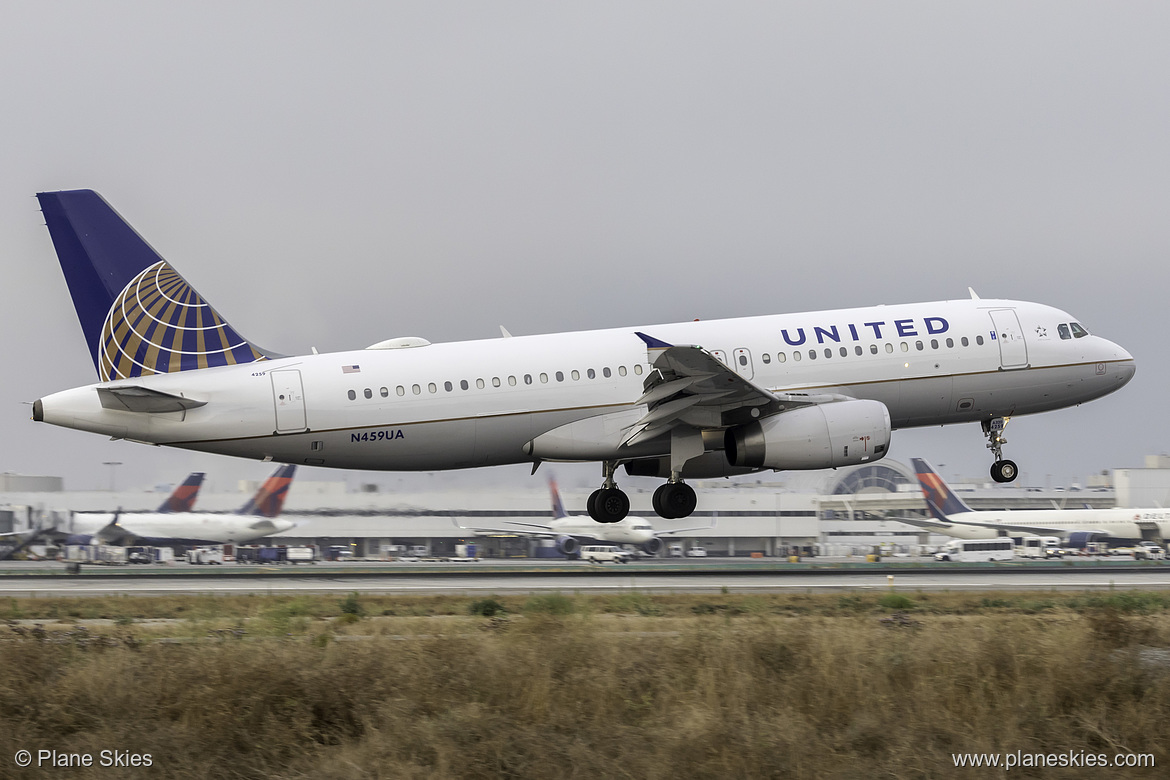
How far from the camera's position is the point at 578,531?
64.6m

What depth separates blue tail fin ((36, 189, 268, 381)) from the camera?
28.1 meters

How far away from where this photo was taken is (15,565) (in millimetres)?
54125

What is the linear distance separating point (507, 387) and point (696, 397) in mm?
4644

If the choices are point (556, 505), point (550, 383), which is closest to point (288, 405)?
point (550, 383)

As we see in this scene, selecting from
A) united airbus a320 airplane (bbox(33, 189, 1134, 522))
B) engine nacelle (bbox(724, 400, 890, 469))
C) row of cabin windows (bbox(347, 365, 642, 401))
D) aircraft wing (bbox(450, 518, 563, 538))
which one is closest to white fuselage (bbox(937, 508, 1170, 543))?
aircraft wing (bbox(450, 518, 563, 538))

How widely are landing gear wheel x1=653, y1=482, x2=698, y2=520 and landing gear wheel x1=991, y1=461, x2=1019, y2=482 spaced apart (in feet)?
28.1

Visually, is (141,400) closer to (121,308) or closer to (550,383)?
(121,308)

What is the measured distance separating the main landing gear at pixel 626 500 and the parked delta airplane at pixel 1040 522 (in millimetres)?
49320

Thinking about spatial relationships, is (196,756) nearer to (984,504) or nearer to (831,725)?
(831,725)

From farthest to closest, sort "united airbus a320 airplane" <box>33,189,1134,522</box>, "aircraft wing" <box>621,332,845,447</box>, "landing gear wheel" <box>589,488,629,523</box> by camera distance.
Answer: "landing gear wheel" <box>589,488,629,523</box>, "united airbus a320 airplane" <box>33,189,1134,522</box>, "aircraft wing" <box>621,332,845,447</box>

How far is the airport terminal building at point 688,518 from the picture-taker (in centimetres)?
5862

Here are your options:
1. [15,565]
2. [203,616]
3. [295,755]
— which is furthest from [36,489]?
[295,755]

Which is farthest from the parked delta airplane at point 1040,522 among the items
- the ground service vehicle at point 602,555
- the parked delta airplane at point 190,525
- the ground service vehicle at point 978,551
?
the parked delta airplane at point 190,525

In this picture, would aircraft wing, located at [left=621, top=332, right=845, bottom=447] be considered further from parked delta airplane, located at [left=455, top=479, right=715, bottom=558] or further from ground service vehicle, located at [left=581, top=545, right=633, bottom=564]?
parked delta airplane, located at [left=455, top=479, right=715, bottom=558]
